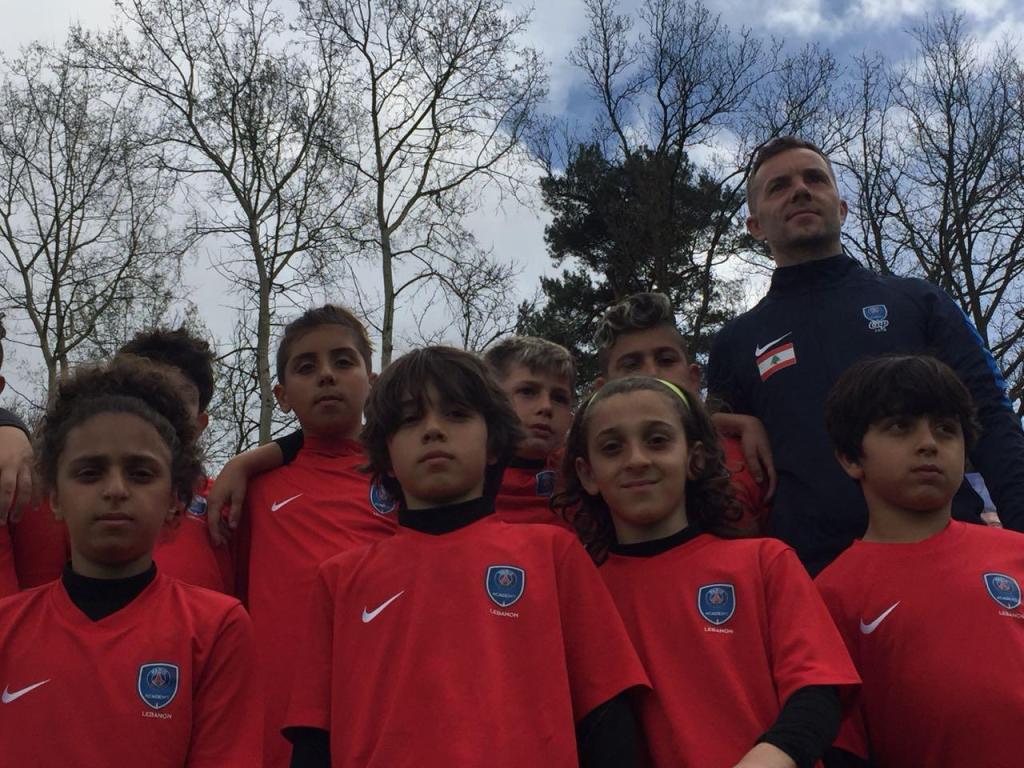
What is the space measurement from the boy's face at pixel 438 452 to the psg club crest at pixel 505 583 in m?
0.27

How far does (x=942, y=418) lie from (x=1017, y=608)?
57 centimetres

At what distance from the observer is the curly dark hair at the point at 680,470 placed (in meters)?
2.75

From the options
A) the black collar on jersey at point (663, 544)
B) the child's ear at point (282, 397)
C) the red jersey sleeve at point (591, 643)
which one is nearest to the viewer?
the red jersey sleeve at point (591, 643)

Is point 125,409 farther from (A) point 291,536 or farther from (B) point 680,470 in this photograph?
(B) point 680,470

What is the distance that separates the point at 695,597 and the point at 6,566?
231 cm

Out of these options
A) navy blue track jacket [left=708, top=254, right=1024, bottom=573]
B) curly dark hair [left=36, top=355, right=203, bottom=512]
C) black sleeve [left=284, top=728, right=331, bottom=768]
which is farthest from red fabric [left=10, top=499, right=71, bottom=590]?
navy blue track jacket [left=708, top=254, right=1024, bottom=573]

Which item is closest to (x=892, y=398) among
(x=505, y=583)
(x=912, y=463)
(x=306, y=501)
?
(x=912, y=463)

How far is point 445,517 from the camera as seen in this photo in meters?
2.52

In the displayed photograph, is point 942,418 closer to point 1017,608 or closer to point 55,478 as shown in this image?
point 1017,608

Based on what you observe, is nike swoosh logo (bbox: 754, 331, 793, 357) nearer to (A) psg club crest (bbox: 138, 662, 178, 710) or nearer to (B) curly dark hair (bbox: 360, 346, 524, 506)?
(B) curly dark hair (bbox: 360, 346, 524, 506)

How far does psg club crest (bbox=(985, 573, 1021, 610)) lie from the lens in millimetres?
2469

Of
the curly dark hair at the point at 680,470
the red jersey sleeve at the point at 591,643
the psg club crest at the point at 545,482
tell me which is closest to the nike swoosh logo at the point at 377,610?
the red jersey sleeve at the point at 591,643

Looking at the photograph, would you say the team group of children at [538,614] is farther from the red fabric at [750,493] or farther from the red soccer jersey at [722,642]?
the red fabric at [750,493]

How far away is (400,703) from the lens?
2199 millimetres
